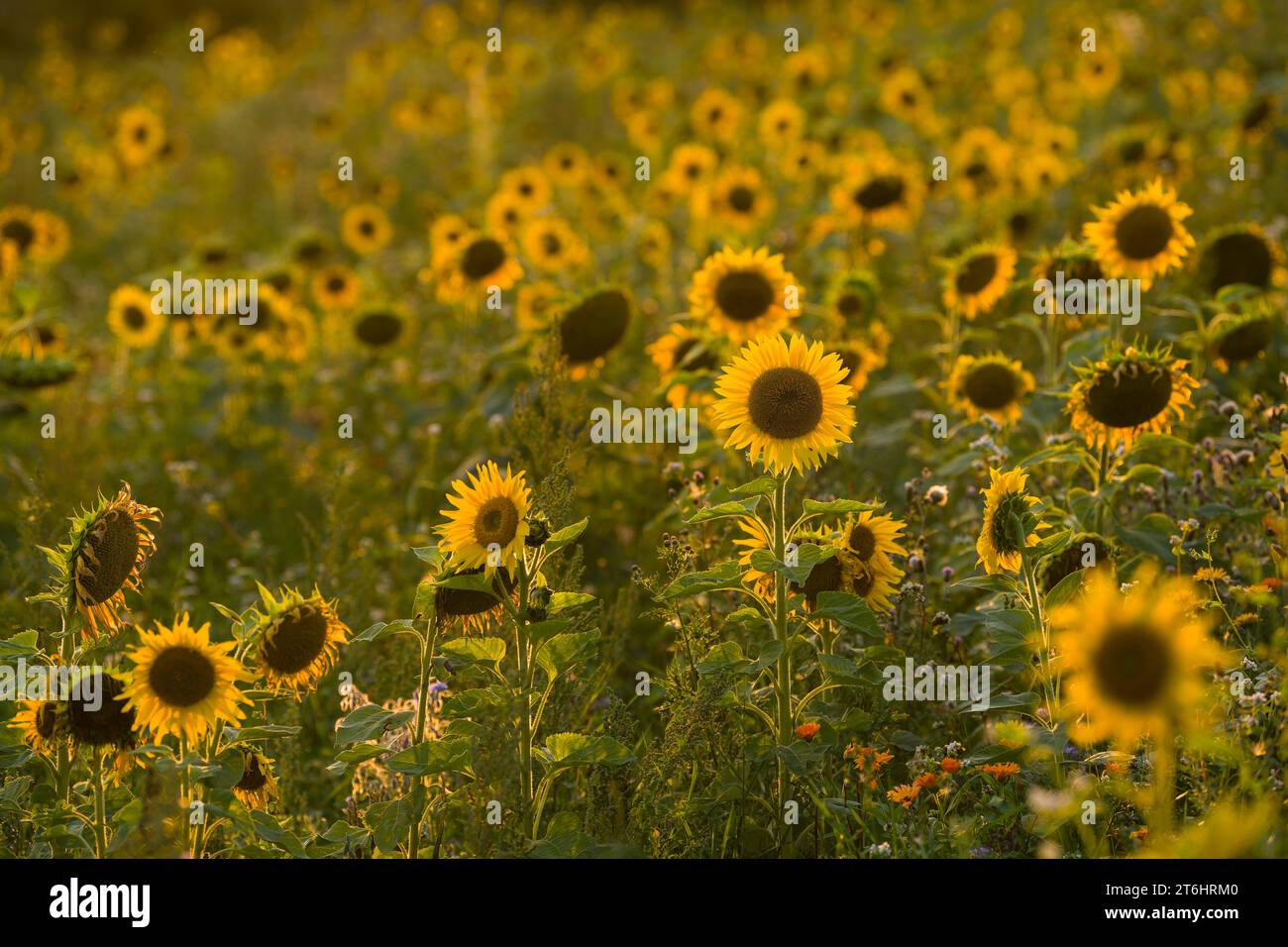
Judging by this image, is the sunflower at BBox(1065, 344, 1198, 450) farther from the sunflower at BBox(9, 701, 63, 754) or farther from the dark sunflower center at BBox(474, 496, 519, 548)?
the sunflower at BBox(9, 701, 63, 754)

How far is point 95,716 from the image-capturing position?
2863 mm

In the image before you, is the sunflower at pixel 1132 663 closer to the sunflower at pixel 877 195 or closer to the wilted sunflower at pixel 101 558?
the wilted sunflower at pixel 101 558

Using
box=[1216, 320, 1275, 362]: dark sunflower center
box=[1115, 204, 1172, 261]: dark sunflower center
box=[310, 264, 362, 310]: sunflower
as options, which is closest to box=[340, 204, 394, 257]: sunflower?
box=[310, 264, 362, 310]: sunflower

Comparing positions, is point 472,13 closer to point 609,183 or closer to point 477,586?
point 609,183

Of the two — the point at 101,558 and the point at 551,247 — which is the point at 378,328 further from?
the point at 101,558

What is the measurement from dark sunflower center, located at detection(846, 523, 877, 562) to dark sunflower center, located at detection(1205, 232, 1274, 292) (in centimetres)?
265

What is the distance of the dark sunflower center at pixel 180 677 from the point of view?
9.13 ft

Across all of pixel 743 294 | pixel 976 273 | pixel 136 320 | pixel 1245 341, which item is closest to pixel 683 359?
pixel 743 294

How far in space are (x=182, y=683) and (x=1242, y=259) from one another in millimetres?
4245

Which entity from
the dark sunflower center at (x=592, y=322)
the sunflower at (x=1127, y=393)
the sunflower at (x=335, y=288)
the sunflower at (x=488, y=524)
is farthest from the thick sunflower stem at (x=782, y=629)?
Result: the sunflower at (x=335, y=288)

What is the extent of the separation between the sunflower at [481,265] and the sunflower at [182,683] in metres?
3.51

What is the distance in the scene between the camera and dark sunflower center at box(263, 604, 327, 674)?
2941mm

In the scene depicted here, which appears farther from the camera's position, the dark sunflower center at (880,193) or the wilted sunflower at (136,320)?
the wilted sunflower at (136,320)
